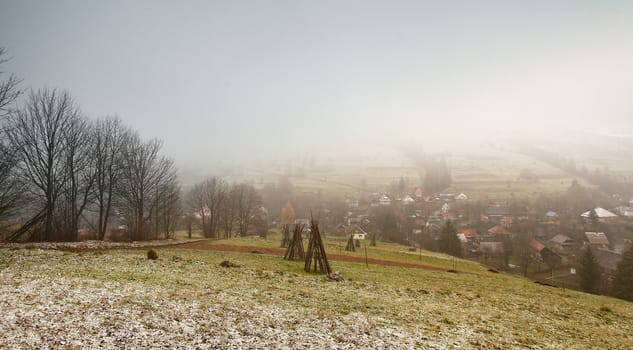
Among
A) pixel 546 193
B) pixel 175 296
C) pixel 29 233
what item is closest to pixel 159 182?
pixel 29 233

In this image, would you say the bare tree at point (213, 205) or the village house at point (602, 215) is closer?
the bare tree at point (213, 205)

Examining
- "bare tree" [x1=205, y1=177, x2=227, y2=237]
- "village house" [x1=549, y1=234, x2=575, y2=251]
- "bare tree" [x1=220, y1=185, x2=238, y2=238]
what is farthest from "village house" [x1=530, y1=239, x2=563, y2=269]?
"bare tree" [x1=205, y1=177, x2=227, y2=237]

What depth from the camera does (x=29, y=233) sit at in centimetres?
3306

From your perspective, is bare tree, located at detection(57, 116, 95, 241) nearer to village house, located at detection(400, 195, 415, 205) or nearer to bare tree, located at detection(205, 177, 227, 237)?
bare tree, located at detection(205, 177, 227, 237)

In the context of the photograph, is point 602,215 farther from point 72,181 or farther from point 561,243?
point 72,181

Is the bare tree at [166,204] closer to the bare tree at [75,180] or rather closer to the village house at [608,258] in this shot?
the bare tree at [75,180]

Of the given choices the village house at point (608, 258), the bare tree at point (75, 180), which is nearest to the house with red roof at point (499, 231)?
the village house at point (608, 258)

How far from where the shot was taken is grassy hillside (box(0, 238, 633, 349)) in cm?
986

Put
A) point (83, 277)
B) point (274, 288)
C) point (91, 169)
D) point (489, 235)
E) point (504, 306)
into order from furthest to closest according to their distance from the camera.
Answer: point (489, 235), point (91, 169), point (504, 306), point (274, 288), point (83, 277)

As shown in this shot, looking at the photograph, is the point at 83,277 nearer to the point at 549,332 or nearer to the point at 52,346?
the point at 52,346

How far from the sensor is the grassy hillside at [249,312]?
32.3ft

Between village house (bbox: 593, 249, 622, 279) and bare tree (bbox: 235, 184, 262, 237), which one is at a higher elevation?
bare tree (bbox: 235, 184, 262, 237)

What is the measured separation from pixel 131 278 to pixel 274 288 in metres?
7.68

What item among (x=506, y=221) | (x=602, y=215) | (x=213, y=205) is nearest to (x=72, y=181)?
(x=213, y=205)
